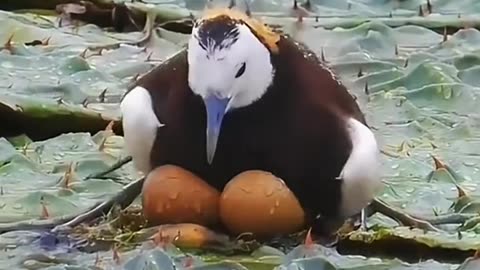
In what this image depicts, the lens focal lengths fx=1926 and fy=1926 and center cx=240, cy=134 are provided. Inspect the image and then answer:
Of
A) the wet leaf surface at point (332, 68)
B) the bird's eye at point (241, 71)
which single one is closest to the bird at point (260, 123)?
the bird's eye at point (241, 71)

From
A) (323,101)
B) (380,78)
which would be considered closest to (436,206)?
(323,101)

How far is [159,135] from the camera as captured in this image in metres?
3.68

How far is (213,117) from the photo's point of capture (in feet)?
11.6

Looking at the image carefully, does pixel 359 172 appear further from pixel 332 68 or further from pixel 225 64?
pixel 332 68

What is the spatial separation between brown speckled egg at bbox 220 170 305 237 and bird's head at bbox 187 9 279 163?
0.08 m

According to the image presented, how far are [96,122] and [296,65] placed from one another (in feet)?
2.88

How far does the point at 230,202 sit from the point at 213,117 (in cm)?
17

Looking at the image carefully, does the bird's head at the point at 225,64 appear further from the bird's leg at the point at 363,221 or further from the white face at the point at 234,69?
the bird's leg at the point at 363,221

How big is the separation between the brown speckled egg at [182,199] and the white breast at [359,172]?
252 millimetres

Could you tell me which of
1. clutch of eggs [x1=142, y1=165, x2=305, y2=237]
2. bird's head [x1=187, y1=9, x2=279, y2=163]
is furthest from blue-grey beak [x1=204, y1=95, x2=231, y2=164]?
clutch of eggs [x1=142, y1=165, x2=305, y2=237]

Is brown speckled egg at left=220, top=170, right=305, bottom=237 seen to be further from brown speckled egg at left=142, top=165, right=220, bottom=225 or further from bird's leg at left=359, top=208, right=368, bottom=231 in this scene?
bird's leg at left=359, top=208, right=368, bottom=231

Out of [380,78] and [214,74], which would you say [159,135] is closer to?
[214,74]

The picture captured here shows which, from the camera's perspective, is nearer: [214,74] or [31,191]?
[214,74]

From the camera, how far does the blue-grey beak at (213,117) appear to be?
3523 mm
